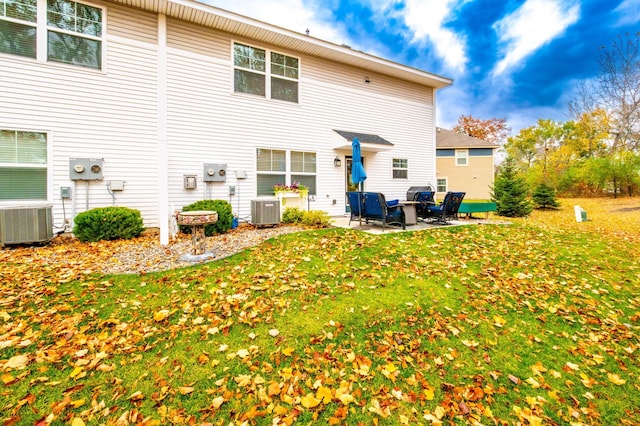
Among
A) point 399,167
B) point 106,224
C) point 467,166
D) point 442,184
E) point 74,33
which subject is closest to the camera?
point 106,224

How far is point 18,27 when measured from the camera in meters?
6.40

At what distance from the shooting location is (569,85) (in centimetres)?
2377

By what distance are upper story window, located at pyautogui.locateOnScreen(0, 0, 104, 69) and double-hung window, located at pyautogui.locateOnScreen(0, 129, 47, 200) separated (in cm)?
185

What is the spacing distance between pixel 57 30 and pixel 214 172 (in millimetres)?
4632

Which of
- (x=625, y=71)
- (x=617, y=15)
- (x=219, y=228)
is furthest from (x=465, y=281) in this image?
(x=625, y=71)

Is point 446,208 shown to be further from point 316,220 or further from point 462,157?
point 462,157

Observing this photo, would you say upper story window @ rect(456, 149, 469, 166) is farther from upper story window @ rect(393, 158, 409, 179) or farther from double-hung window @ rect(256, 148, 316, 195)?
double-hung window @ rect(256, 148, 316, 195)

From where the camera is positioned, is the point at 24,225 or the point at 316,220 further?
the point at 316,220

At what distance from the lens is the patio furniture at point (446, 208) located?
8539mm

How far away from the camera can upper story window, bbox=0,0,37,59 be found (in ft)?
20.6

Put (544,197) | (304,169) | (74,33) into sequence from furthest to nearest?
(544,197)
(304,169)
(74,33)

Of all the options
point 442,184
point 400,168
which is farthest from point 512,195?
point 442,184

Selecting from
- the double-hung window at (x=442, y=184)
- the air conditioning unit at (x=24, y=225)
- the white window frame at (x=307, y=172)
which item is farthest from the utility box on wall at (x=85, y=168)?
the double-hung window at (x=442, y=184)

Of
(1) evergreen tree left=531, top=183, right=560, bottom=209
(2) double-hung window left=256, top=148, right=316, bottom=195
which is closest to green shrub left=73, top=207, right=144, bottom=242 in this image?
(2) double-hung window left=256, top=148, right=316, bottom=195
